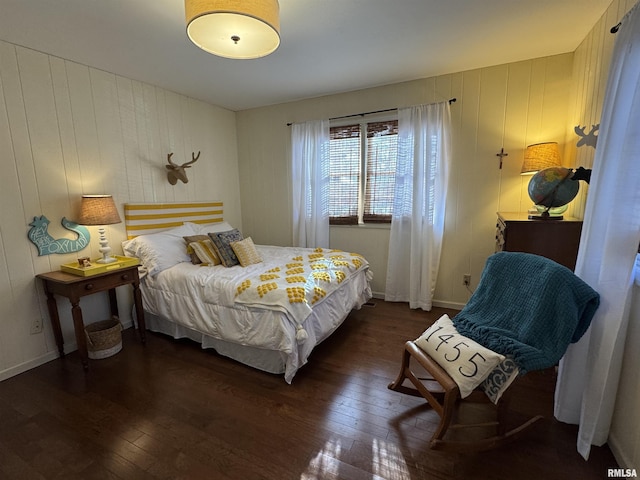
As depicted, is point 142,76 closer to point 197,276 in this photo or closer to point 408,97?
point 197,276

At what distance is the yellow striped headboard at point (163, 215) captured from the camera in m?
2.92

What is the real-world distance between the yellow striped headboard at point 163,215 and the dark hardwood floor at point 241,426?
1.28 meters

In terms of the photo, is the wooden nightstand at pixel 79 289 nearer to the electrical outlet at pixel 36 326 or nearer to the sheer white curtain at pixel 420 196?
the electrical outlet at pixel 36 326

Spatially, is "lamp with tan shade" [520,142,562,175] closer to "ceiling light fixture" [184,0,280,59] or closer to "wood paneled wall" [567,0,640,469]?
"wood paneled wall" [567,0,640,469]

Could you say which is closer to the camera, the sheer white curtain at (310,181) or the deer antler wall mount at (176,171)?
Answer: the deer antler wall mount at (176,171)

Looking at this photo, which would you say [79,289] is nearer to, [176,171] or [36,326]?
[36,326]

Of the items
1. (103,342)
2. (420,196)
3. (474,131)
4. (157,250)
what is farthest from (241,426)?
(474,131)

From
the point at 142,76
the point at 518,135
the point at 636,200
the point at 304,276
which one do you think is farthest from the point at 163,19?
the point at 518,135

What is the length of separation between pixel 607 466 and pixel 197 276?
273 centimetres

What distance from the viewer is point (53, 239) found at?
93.8 inches

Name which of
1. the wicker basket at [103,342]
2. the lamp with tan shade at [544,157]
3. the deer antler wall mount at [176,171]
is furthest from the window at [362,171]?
the wicker basket at [103,342]

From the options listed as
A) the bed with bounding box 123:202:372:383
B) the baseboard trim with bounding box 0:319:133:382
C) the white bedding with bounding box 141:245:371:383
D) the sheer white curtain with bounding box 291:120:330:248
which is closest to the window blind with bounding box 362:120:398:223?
the sheer white curtain with bounding box 291:120:330:248

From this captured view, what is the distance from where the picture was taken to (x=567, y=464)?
54.6 inches

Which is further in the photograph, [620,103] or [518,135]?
[518,135]
